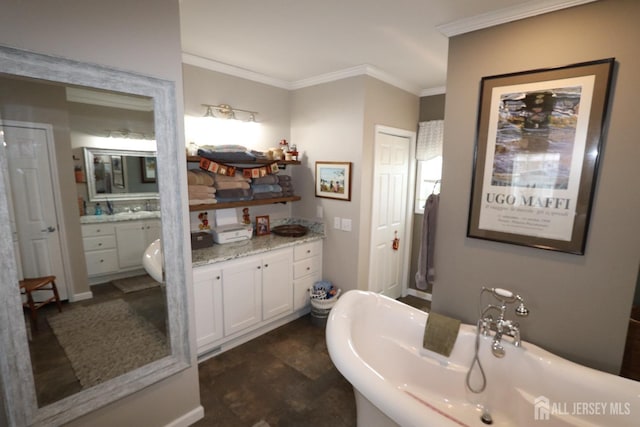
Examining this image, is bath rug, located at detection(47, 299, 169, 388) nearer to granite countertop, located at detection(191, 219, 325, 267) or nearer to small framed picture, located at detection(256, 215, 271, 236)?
granite countertop, located at detection(191, 219, 325, 267)

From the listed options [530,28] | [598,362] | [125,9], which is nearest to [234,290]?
[125,9]

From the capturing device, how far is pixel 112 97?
151 centimetres

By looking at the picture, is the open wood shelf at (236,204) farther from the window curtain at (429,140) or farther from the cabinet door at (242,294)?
the window curtain at (429,140)

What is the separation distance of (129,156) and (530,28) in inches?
94.0

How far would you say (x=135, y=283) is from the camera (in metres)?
1.76

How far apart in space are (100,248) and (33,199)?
15.3 inches

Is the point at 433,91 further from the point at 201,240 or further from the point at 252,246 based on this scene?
the point at 201,240

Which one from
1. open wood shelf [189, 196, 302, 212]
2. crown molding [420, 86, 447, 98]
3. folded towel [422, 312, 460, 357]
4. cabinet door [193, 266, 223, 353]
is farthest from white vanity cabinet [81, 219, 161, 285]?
crown molding [420, 86, 447, 98]

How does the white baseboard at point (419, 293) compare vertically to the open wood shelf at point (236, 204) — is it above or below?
below

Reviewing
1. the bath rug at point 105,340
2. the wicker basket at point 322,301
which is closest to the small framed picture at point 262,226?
the wicker basket at point 322,301

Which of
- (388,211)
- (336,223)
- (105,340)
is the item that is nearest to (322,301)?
(336,223)

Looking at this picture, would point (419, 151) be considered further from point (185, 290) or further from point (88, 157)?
point (88, 157)

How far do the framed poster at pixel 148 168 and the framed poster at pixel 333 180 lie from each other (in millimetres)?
1811

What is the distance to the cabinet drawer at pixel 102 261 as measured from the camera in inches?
63.7
